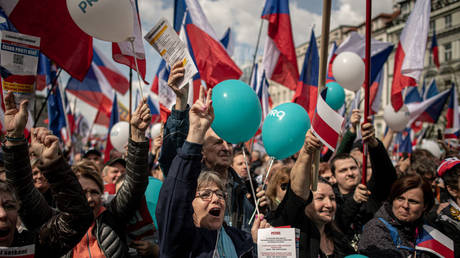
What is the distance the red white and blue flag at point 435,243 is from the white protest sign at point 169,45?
2.18 m

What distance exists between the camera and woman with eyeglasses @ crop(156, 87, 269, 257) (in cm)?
183

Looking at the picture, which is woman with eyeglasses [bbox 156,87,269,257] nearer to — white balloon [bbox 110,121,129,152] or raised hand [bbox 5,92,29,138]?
raised hand [bbox 5,92,29,138]

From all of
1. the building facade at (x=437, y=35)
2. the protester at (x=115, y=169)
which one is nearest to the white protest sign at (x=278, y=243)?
the protester at (x=115, y=169)

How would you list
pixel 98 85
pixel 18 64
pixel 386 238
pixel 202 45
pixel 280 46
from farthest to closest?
pixel 98 85, pixel 280 46, pixel 202 45, pixel 386 238, pixel 18 64

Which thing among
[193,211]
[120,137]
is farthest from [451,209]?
[120,137]

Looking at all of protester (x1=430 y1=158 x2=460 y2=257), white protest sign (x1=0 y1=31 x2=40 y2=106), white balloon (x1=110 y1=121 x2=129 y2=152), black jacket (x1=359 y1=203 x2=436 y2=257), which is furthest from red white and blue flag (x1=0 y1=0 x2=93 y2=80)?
white balloon (x1=110 y1=121 x2=129 y2=152)

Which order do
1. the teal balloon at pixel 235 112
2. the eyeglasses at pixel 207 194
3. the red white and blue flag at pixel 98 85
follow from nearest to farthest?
the eyeglasses at pixel 207 194, the teal balloon at pixel 235 112, the red white and blue flag at pixel 98 85

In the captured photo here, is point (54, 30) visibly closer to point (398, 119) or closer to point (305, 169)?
point (305, 169)

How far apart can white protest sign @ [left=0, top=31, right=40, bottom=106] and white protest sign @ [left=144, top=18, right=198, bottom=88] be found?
2.96 ft

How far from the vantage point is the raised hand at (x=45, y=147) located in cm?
187

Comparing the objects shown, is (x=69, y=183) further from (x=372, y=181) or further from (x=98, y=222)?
(x=372, y=181)

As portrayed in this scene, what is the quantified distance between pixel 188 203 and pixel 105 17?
1373 mm

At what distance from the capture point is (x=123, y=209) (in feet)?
7.63

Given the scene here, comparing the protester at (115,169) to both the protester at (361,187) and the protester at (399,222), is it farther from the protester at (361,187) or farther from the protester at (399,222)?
the protester at (399,222)
